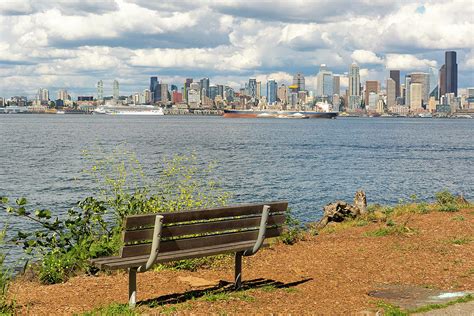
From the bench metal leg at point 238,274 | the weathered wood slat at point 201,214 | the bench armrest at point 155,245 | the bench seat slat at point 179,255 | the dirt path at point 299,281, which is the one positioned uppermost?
the weathered wood slat at point 201,214

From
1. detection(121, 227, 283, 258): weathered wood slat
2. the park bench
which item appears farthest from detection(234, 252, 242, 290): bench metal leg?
detection(121, 227, 283, 258): weathered wood slat

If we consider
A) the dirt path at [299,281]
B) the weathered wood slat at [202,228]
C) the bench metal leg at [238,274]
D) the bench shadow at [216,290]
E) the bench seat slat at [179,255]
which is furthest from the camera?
the bench metal leg at [238,274]

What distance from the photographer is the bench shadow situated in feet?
26.0

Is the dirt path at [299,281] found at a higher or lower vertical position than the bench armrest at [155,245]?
lower

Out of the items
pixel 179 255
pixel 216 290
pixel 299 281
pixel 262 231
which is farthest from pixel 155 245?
pixel 299 281

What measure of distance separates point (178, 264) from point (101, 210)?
1.88 m

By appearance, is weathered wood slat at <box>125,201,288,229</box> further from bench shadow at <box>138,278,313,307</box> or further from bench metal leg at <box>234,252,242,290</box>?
bench shadow at <box>138,278,313,307</box>

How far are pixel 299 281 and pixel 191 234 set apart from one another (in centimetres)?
205

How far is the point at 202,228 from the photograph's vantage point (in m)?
7.96

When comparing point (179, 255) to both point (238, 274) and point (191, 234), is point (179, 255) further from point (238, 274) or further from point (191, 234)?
point (238, 274)

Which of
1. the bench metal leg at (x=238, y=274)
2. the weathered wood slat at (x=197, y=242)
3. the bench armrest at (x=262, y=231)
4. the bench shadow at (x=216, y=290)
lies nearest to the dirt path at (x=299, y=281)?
the bench shadow at (x=216, y=290)

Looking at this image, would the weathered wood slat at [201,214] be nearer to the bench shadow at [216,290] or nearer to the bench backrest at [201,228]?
the bench backrest at [201,228]

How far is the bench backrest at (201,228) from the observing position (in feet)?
24.2

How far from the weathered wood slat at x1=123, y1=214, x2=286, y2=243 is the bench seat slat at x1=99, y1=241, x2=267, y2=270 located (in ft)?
0.74
